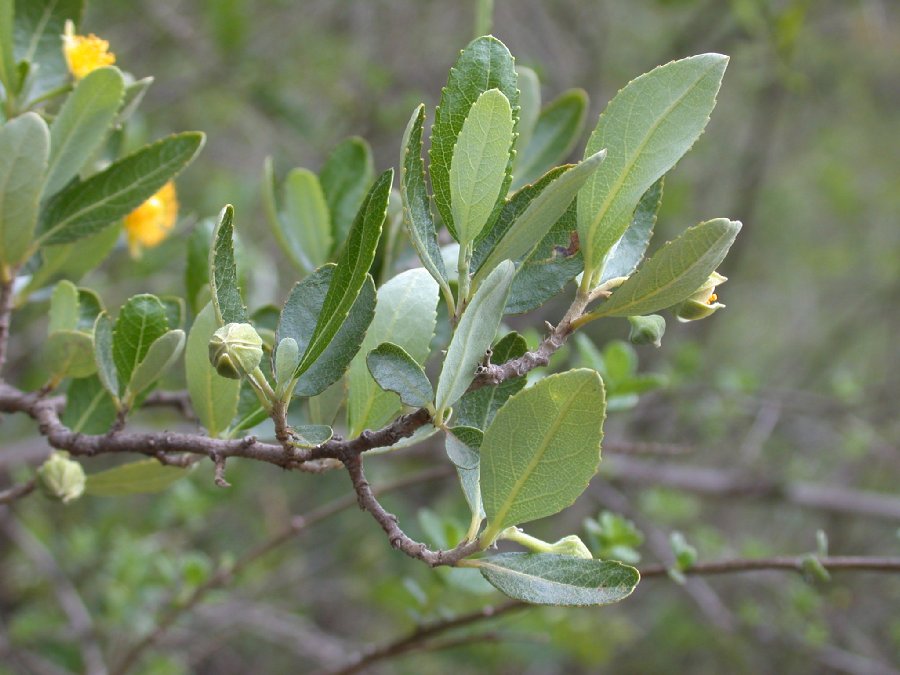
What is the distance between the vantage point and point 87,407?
94 cm

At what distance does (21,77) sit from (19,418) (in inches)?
85.8

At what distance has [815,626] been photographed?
205 centimetres

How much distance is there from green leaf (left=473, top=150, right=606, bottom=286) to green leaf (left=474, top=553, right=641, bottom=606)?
216 millimetres

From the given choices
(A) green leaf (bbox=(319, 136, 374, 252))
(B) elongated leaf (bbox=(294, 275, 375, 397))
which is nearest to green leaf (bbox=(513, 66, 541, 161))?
(A) green leaf (bbox=(319, 136, 374, 252))

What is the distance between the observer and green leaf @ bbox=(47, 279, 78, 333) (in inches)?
33.9

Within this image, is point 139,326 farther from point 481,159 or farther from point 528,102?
point 528,102

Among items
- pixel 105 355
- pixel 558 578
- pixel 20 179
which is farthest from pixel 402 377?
pixel 20 179

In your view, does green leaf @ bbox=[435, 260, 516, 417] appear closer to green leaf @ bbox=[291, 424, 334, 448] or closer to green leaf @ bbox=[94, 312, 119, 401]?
green leaf @ bbox=[291, 424, 334, 448]

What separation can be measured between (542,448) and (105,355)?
42 cm

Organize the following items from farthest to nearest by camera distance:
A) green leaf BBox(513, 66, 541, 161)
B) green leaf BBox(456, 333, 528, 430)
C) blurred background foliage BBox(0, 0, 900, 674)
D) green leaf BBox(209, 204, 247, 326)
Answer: blurred background foliage BBox(0, 0, 900, 674)
green leaf BBox(513, 66, 541, 161)
green leaf BBox(456, 333, 528, 430)
green leaf BBox(209, 204, 247, 326)

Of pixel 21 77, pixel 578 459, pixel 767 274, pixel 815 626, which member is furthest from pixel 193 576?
pixel 767 274

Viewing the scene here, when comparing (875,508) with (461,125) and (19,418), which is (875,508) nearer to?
(461,125)

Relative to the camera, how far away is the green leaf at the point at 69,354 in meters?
0.85

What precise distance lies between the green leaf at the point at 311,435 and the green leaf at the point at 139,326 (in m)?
0.19
